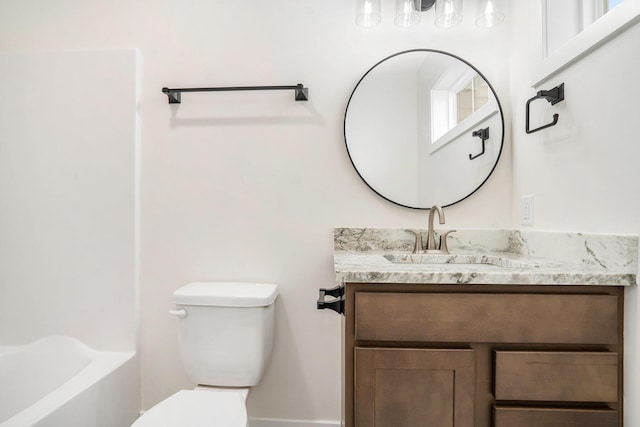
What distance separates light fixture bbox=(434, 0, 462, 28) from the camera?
63.4 inches

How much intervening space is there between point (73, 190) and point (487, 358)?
1.81m

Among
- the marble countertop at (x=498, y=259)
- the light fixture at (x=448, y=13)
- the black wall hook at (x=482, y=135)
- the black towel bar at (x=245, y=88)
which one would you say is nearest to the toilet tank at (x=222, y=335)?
the marble countertop at (x=498, y=259)

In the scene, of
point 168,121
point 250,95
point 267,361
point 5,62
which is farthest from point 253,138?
point 5,62

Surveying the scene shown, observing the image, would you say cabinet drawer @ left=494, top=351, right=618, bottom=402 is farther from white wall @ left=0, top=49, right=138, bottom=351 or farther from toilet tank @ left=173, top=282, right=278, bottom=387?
white wall @ left=0, top=49, right=138, bottom=351

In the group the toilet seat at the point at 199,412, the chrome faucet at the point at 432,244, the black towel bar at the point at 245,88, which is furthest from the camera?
the black towel bar at the point at 245,88

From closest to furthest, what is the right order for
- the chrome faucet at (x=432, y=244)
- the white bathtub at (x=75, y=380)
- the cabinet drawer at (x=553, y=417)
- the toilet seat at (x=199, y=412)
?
the cabinet drawer at (x=553, y=417)
the toilet seat at (x=199, y=412)
the white bathtub at (x=75, y=380)
the chrome faucet at (x=432, y=244)

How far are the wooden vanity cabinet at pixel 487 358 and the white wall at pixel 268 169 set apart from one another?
0.74 m

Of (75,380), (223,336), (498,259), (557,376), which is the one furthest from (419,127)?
(75,380)

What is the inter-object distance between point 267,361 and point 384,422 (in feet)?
2.51

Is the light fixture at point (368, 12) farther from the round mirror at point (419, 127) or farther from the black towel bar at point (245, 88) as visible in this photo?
the black towel bar at point (245, 88)

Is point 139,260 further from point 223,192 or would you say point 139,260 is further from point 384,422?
point 384,422

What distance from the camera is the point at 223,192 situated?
1758 mm

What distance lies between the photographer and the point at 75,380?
1.48 m

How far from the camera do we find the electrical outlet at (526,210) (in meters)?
1.53
